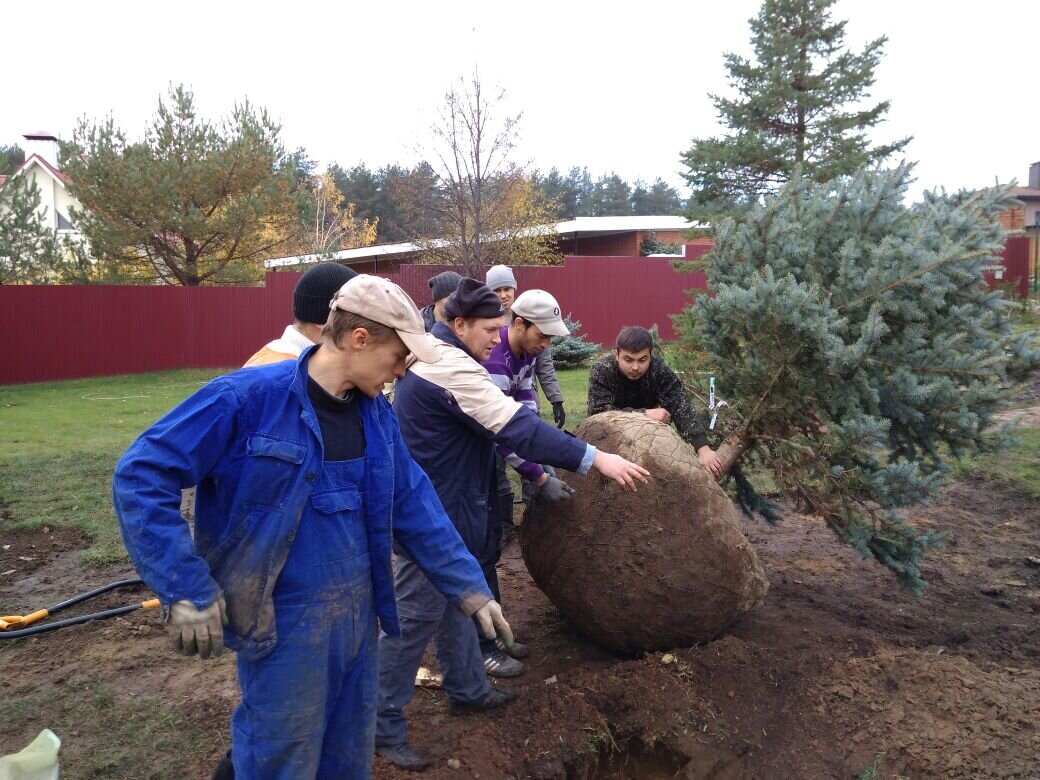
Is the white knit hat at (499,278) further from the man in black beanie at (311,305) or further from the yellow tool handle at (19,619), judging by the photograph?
the yellow tool handle at (19,619)

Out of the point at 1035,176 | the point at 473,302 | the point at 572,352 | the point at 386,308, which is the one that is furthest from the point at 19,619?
the point at 1035,176

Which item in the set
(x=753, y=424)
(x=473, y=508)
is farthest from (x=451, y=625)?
(x=753, y=424)

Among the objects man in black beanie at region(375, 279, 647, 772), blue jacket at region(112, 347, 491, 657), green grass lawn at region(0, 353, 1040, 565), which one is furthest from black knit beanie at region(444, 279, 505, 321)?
green grass lawn at region(0, 353, 1040, 565)

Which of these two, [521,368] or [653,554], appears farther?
[521,368]

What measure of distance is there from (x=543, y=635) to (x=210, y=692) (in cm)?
174

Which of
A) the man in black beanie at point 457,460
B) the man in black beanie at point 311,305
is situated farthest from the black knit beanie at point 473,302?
the man in black beanie at point 311,305

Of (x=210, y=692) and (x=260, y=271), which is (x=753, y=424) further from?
(x=260, y=271)

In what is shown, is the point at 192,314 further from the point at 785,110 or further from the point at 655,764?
the point at 655,764

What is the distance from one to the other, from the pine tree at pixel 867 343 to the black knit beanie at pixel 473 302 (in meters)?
1.36

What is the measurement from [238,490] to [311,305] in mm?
1570

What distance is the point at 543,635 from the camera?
473 centimetres

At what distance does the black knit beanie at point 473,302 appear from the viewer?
143 inches

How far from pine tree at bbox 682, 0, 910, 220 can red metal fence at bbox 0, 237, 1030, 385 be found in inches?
115

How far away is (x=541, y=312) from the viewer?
13.5 feet
